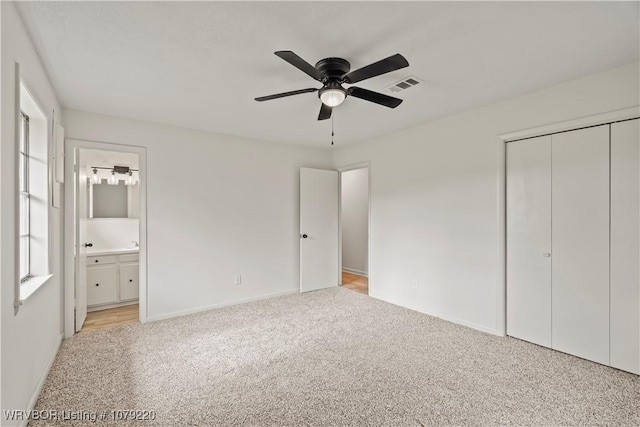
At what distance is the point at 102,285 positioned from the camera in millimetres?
4031

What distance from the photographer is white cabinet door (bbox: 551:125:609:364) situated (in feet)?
8.08

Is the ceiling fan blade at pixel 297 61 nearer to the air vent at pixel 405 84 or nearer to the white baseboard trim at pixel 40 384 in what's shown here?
the air vent at pixel 405 84

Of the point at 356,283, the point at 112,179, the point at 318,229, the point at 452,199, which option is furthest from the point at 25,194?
the point at 356,283

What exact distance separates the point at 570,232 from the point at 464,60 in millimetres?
1800

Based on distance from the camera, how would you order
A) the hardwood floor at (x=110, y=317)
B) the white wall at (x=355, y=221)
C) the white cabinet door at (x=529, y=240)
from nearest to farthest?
the white cabinet door at (x=529, y=240) → the hardwood floor at (x=110, y=317) → the white wall at (x=355, y=221)

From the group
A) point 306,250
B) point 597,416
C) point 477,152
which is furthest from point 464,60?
point 306,250

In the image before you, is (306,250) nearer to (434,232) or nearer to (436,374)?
(434,232)

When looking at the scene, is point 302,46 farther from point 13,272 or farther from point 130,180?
point 130,180

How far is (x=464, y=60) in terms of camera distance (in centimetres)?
221

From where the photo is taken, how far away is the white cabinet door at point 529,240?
279 cm

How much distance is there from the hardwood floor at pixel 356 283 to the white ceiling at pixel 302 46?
121 inches

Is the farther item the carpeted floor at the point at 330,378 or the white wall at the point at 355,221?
the white wall at the point at 355,221

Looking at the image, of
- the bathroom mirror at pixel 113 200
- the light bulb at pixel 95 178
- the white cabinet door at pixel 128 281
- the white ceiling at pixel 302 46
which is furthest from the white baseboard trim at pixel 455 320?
the light bulb at pixel 95 178

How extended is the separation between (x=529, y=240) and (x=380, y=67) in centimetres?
232
